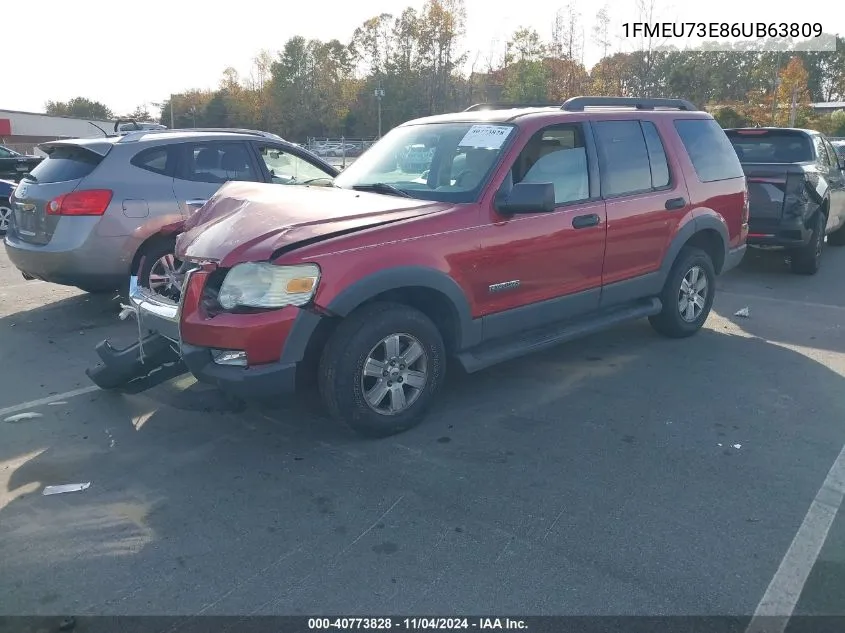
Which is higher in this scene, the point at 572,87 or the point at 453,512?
the point at 572,87

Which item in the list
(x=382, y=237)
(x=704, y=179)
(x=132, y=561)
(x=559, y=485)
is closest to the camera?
(x=132, y=561)

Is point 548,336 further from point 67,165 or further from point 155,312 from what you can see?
point 67,165

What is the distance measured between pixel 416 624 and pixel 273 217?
240 cm

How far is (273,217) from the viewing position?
4148 millimetres

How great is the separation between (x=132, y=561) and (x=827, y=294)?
7.88 meters

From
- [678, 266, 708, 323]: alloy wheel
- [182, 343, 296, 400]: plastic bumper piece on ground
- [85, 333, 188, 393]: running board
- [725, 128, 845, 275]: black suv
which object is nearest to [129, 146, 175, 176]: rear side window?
[85, 333, 188, 393]: running board

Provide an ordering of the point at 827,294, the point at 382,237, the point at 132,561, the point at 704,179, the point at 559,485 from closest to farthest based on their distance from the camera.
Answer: the point at 132,561 → the point at 559,485 → the point at 382,237 → the point at 704,179 → the point at 827,294

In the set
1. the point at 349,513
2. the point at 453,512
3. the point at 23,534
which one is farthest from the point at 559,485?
the point at 23,534

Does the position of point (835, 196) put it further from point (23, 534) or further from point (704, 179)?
point (23, 534)

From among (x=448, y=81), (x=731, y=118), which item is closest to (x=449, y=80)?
(x=448, y=81)

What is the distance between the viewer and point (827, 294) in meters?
8.23

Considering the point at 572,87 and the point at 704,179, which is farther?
the point at 572,87

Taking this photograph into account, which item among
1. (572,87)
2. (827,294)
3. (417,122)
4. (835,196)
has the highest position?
(572,87)

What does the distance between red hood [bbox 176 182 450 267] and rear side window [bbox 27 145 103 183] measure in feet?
7.87
